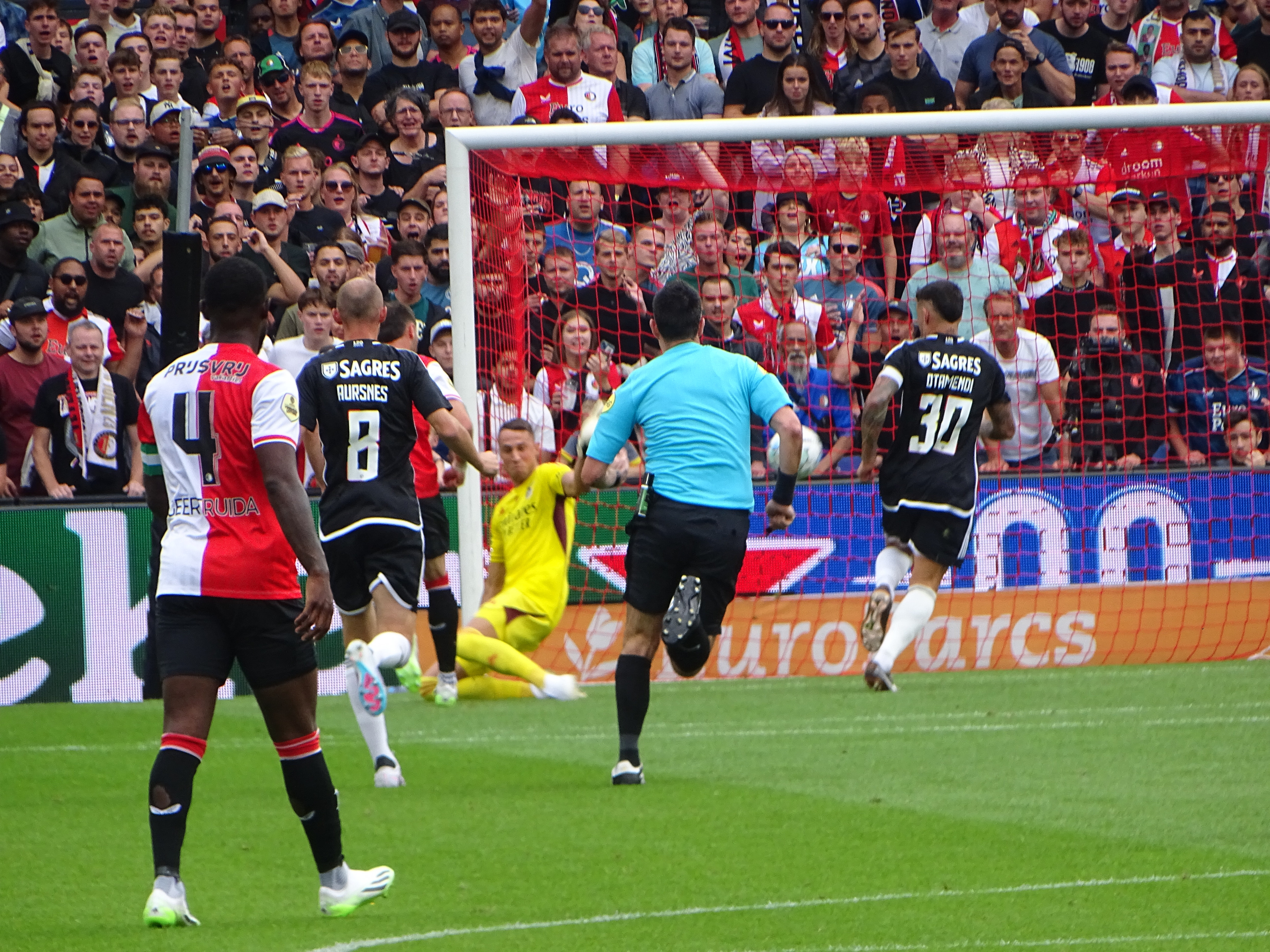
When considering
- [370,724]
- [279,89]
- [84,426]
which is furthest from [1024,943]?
[279,89]

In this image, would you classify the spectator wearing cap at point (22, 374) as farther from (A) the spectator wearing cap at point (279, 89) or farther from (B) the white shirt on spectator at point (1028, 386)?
(B) the white shirt on spectator at point (1028, 386)

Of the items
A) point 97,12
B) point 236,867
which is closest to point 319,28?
point 97,12

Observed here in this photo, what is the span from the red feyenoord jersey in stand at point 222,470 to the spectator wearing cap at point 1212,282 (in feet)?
29.5

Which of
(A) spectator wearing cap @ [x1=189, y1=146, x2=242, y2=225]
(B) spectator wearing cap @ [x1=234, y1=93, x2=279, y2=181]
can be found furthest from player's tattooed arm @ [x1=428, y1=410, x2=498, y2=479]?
(B) spectator wearing cap @ [x1=234, y1=93, x2=279, y2=181]

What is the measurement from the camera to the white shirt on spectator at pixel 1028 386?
12.4 metres

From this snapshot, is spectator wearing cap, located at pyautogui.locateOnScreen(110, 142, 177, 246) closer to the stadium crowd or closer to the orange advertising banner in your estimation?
the stadium crowd

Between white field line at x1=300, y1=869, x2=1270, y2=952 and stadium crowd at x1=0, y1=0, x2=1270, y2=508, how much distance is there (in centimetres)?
575

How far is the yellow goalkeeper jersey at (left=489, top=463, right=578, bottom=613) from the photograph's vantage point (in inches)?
429

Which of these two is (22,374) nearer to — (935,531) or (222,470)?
(935,531)

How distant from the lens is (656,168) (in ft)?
38.4

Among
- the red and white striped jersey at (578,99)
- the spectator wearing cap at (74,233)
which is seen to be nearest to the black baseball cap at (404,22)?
the red and white striped jersey at (578,99)

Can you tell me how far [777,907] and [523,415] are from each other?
6832mm

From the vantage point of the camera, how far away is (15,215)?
13406 mm

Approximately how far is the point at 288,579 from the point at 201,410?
1.86 feet
